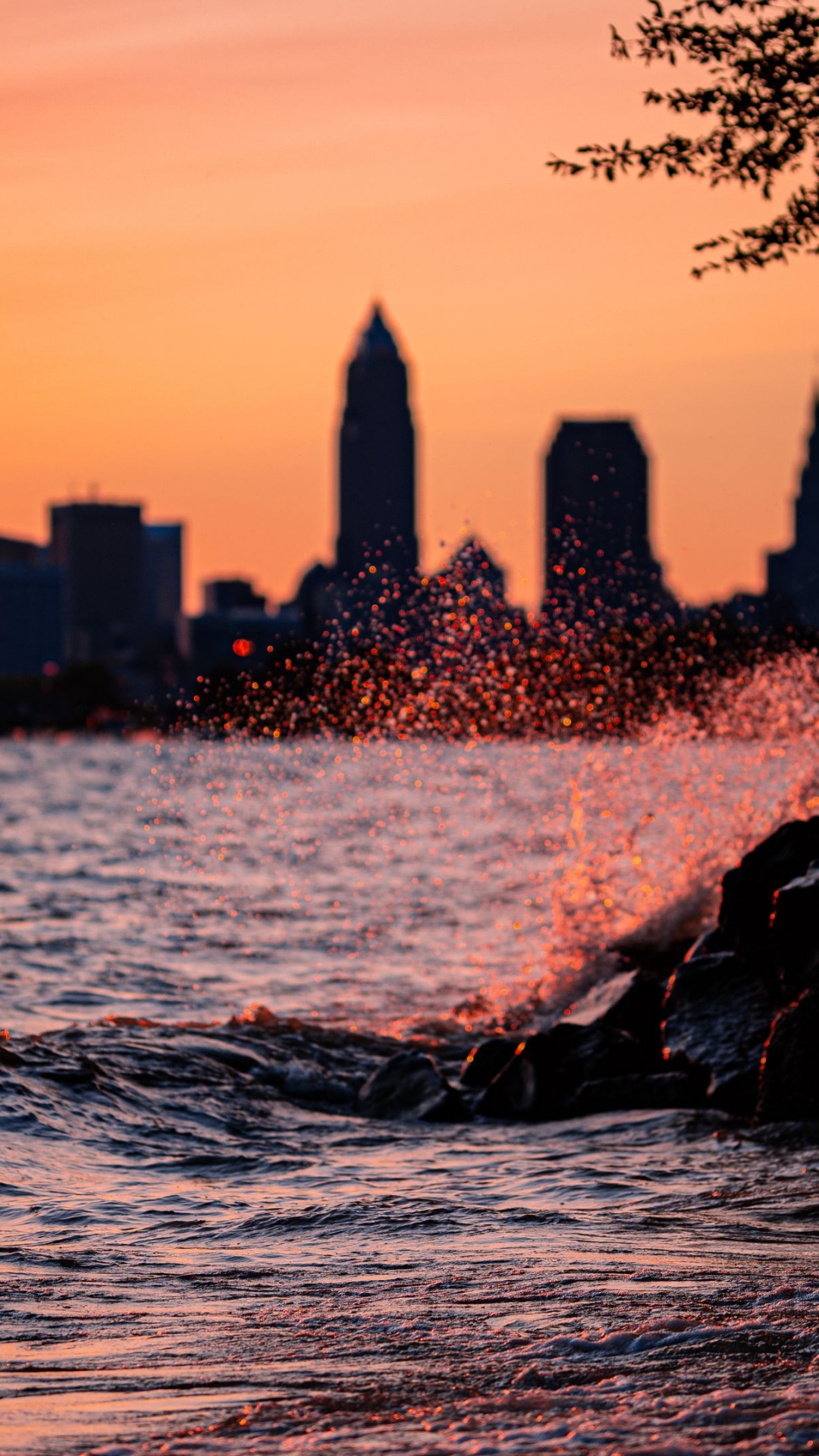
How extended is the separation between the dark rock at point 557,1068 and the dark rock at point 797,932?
142 centimetres

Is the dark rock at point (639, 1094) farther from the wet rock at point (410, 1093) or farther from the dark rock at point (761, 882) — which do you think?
the dark rock at point (761, 882)

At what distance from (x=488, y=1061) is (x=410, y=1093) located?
4.04 feet

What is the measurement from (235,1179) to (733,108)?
27.7 feet

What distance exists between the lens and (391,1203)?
10.2m

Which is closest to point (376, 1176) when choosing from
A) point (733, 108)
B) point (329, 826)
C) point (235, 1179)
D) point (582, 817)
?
point (235, 1179)

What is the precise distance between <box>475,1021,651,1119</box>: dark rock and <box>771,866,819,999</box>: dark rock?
4.67 feet

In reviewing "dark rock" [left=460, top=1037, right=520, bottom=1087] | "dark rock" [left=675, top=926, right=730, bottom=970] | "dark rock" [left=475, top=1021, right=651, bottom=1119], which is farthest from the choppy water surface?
"dark rock" [left=675, top=926, right=730, bottom=970]

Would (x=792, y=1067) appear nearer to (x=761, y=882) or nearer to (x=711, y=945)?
(x=761, y=882)

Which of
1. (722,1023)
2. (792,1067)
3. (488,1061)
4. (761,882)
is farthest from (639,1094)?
(761,882)

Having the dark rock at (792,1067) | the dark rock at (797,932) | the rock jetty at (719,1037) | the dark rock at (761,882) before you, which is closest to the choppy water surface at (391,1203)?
the dark rock at (792,1067)

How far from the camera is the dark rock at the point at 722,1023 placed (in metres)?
13.2

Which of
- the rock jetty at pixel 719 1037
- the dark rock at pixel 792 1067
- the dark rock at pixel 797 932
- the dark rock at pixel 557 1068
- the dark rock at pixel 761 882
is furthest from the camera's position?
the dark rock at pixel 761 882

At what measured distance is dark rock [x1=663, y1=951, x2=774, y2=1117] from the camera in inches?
521

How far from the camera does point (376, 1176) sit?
439 inches
